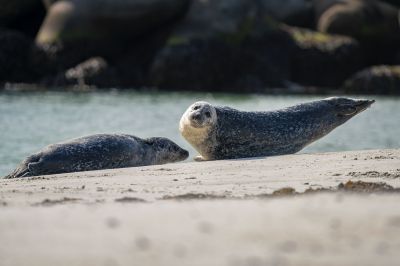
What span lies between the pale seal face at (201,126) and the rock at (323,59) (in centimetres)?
1954

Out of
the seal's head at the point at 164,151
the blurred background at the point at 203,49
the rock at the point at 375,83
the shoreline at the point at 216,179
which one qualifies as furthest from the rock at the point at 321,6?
the shoreline at the point at 216,179

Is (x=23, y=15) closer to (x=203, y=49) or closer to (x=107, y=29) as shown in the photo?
(x=107, y=29)

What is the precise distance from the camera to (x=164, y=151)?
1041 cm

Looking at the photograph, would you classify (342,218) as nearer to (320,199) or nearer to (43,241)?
(320,199)

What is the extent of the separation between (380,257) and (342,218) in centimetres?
60

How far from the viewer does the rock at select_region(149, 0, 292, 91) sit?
28.2m

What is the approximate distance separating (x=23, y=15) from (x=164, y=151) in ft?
71.8

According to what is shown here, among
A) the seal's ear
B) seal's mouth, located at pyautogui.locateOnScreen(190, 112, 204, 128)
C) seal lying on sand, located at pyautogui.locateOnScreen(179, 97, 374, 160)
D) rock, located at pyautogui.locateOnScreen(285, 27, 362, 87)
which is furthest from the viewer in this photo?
rock, located at pyautogui.locateOnScreen(285, 27, 362, 87)

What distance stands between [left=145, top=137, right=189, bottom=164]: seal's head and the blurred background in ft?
50.5

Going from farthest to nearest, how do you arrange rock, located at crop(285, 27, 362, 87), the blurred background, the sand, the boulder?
rock, located at crop(285, 27, 362, 87) → the boulder → the blurred background → the sand

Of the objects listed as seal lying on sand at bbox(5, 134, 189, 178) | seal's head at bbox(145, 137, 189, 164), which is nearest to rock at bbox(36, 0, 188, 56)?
seal's head at bbox(145, 137, 189, 164)

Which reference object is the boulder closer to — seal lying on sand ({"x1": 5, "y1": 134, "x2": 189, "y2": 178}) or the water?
the water

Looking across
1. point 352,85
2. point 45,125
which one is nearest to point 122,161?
point 45,125

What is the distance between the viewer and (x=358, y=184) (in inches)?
273
